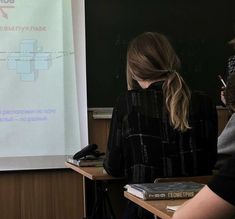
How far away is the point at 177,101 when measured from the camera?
6.94 ft

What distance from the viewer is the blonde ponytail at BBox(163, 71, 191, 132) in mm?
2102

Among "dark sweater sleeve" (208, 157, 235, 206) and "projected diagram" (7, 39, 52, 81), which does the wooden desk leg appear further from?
"dark sweater sleeve" (208, 157, 235, 206)

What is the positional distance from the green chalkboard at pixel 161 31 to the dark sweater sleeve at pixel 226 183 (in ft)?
9.30

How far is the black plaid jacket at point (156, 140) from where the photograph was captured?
2.10 meters

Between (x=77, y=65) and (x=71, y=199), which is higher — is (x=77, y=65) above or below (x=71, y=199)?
above

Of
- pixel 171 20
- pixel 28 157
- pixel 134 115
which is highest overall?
pixel 171 20

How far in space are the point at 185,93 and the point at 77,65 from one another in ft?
5.61

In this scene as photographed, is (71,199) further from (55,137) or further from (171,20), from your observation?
(171,20)

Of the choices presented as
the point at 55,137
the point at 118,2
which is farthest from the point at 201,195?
the point at 118,2

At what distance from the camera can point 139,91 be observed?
2170 mm

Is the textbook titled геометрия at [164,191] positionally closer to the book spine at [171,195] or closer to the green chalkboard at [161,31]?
the book spine at [171,195]

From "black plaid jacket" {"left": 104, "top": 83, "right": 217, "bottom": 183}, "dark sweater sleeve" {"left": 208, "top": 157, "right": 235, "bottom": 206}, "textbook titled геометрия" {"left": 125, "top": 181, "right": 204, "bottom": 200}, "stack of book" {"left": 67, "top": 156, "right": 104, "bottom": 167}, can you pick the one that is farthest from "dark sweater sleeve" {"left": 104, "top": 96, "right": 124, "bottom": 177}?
"dark sweater sleeve" {"left": 208, "top": 157, "right": 235, "bottom": 206}

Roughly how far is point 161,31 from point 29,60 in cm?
108

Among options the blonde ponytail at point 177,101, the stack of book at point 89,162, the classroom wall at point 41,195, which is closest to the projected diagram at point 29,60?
the classroom wall at point 41,195
